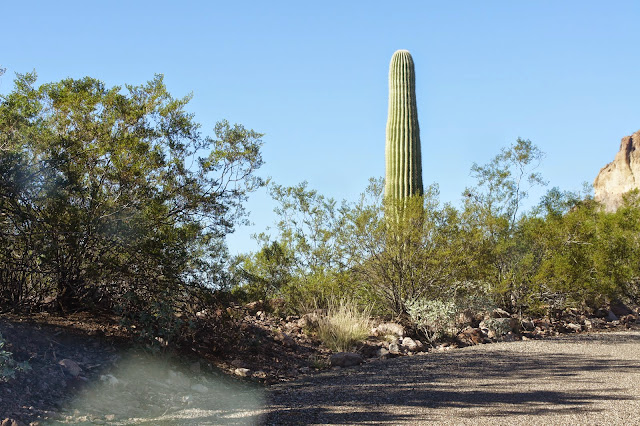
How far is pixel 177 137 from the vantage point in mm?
7672

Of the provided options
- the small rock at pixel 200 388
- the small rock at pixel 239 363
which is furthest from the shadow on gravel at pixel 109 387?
the small rock at pixel 239 363

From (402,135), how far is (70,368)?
10505mm

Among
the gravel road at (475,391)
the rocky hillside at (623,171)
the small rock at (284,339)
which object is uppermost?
the rocky hillside at (623,171)

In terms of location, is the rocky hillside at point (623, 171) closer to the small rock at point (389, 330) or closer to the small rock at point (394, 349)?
the small rock at point (389, 330)

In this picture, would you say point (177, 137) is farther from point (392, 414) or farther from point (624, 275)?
point (624, 275)

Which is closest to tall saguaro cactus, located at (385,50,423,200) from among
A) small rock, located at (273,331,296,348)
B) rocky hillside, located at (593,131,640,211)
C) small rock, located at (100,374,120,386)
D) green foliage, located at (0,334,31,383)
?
small rock, located at (273,331,296,348)

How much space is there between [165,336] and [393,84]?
10.6m

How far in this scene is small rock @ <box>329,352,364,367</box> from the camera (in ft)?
26.5

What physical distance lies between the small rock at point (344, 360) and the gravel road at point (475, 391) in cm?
26

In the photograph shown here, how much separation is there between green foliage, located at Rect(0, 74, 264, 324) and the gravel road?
80.5 inches

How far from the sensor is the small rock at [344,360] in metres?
8.06

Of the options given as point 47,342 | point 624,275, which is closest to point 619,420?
point 47,342

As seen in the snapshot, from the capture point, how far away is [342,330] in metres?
9.31

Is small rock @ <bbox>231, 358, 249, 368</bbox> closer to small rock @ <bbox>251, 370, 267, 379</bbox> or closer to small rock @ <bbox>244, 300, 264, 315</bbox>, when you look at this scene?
small rock @ <bbox>251, 370, 267, 379</bbox>
